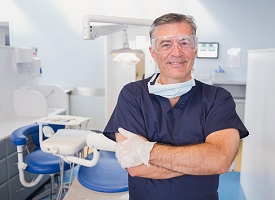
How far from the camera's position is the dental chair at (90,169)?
1.34 m

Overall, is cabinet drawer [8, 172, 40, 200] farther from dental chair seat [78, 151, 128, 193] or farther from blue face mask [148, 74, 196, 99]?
blue face mask [148, 74, 196, 99]

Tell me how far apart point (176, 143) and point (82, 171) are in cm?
79

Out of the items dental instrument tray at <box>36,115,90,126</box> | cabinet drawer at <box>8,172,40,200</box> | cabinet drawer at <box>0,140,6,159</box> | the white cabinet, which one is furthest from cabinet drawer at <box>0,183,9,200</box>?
the white cabinet

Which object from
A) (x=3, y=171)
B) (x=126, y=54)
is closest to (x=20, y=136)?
(x=3, y=171)

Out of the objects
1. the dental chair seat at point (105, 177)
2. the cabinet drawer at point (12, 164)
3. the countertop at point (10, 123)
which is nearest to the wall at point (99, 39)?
the countertop at point (10, 123)

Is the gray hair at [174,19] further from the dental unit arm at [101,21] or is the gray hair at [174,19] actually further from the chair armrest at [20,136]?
the chair armrest at [20,136]

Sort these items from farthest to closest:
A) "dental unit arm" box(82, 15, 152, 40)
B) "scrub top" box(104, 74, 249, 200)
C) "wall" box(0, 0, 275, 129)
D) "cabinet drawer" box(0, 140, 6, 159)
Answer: "wall" box(0, 0, 275, 129) < "cabinet drawer" box(0, 140, 6, 159) < "dental unit arm" box(82, 15, 152, 40) < "scrub top" box(104, 74, 249, 200)

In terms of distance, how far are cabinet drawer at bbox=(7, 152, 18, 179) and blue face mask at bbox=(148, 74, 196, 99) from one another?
5.32 feet

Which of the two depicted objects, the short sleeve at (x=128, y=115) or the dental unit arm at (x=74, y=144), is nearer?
the short sleeve at (x=128, y=115)

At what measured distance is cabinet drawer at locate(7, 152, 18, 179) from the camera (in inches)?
88.4

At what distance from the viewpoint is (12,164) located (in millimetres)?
2287

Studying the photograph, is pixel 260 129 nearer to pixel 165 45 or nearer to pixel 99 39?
pixel 165 45

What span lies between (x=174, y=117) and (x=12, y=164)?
172 cm

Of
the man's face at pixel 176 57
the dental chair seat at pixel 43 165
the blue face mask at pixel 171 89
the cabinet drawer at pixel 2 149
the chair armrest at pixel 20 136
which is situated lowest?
the dental chair seat at pixel 43 165
